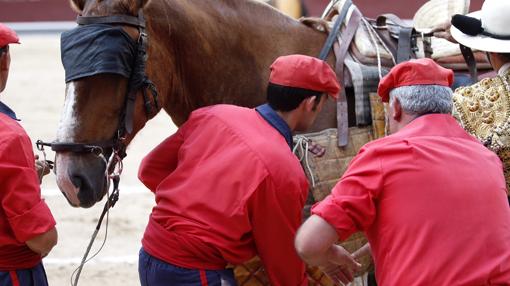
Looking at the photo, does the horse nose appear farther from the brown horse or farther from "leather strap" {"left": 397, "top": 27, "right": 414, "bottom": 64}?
"leather strap" {"left": 397, "top": 27, "right": 414, "bottom": 64}

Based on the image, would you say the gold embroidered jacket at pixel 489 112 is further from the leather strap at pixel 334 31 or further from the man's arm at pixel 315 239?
the man's arm at pixel 315 239

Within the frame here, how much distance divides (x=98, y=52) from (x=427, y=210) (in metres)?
1.44

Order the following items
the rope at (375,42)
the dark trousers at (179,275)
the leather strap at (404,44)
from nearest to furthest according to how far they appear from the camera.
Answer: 1. the dark trousers at (179,275)
2. the rope at (375,42)
3. the leather strap at (404,44)

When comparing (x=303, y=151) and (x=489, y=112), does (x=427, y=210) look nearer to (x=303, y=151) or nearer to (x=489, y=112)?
(x=489, y=112)

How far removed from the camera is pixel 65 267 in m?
6.50

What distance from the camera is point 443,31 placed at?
4402 millimetres

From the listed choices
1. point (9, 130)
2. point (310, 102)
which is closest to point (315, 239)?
point (310, 102)

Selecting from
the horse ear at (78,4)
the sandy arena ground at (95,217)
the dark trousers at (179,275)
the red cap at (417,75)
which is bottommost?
the sandy arena ground at (95,217)

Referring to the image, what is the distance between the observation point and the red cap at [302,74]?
11.1ft

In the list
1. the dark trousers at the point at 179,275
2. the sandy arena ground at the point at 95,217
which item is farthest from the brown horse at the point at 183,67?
the sandy arena ground at the point at 95,217

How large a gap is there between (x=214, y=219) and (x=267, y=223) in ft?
0.65

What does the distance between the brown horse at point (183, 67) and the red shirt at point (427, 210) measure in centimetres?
111

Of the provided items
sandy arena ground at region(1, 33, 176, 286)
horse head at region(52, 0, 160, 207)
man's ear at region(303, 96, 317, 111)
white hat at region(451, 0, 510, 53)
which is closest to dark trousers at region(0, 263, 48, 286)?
horse head at region(52, 0, 160, 207)

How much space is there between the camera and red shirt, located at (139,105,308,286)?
326 centimetres
